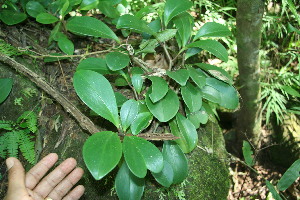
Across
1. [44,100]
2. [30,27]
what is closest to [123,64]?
[44,100]

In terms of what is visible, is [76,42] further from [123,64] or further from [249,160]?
[249,160]

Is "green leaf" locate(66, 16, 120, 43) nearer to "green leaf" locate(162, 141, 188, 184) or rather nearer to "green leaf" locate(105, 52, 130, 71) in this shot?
"green leaf" locate(105, 52, 130, 71)

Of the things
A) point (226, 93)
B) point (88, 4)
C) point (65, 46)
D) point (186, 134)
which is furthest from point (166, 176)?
point (88, 4)

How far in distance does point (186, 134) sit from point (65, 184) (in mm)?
763

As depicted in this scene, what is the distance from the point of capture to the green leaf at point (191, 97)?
5.29 feet

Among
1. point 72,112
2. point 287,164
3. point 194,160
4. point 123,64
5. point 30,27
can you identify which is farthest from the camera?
point 287,164

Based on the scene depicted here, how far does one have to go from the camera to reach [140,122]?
4.85 feet

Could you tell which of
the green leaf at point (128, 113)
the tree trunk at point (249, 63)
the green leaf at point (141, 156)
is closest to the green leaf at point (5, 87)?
the green leaf at point (128, 113)

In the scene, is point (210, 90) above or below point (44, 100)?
above

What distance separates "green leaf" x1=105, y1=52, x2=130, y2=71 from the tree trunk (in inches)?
31.5

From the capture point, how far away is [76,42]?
2170mm

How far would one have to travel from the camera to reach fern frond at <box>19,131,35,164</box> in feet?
5.64

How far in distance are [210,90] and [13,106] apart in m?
1.34

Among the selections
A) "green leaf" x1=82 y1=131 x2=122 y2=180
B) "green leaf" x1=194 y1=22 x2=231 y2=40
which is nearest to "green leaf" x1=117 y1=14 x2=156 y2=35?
"green leaf" x1=194 y1=22 x2=231 y2=40
